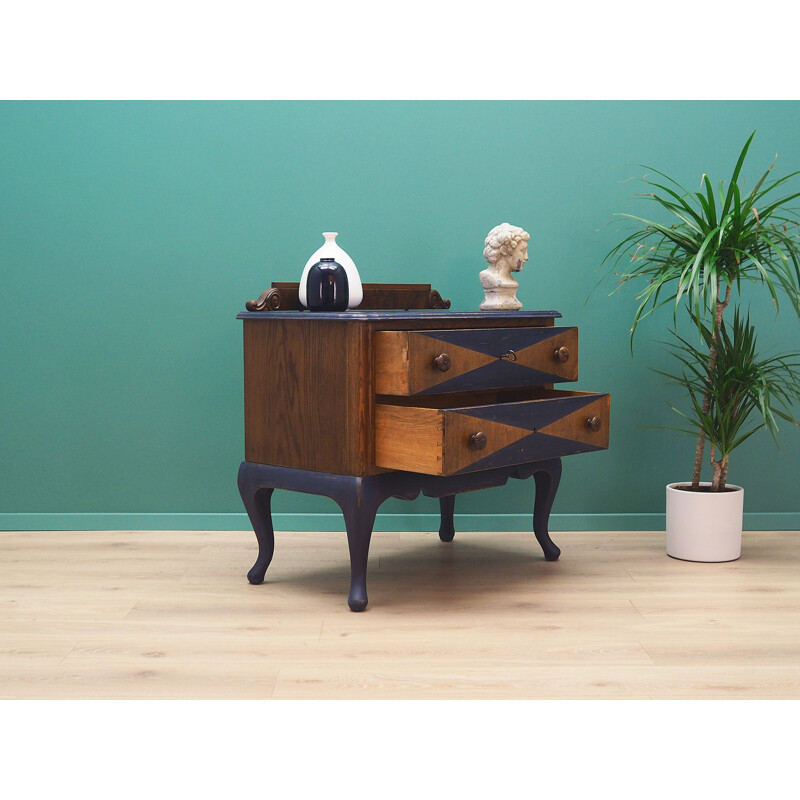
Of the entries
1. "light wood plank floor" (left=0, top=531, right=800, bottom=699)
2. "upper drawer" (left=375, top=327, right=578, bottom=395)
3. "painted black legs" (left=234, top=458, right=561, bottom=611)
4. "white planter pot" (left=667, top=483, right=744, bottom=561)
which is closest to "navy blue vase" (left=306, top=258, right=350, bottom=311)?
"upper drawer" (left=375, top=327, right=578, bottom=395)

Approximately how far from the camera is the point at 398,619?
2465mm

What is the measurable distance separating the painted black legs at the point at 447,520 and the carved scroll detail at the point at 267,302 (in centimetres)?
92

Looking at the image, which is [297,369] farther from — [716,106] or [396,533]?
[716,106]

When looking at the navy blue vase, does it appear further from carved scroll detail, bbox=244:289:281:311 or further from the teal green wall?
the teal green wall

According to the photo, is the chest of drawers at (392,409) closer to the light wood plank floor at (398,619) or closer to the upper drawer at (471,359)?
the upper drawer at (471,359)

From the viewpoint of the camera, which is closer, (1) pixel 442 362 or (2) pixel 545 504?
(1) pixel 442 362

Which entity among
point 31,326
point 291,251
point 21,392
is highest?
point 291,251

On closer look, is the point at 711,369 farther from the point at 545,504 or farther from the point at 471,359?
the point at 471,359

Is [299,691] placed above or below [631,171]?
below

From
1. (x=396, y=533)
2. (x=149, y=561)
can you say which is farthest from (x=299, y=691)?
(x=396, y=533)

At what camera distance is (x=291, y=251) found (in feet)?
10.9

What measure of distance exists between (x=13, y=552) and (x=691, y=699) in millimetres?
2149

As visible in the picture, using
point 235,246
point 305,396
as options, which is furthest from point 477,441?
point 235,246

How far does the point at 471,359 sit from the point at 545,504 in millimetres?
665
